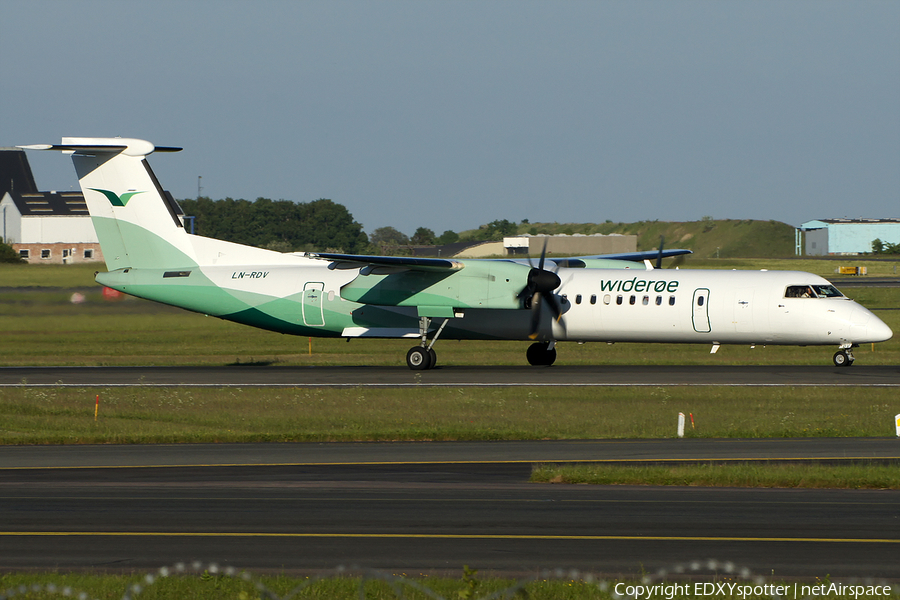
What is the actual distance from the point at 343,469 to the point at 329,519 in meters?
3.77

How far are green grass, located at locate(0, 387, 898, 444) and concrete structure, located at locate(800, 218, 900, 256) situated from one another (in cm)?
11174

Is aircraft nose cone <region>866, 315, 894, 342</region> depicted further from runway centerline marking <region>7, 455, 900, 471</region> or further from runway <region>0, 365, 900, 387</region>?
runway centerline marking <region>7, 455, 900, 471</region>

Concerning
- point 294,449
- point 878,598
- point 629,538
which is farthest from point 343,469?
point 878,598

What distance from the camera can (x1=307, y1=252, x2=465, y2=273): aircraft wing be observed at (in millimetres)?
28766

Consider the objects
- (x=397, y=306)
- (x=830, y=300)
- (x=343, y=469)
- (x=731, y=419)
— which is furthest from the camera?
(x=397, y=306)

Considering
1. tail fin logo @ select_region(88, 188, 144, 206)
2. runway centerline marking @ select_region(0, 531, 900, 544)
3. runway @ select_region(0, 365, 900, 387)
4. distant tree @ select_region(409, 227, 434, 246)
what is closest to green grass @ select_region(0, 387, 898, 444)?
runway @ select_region(0, 365, 900, 387)

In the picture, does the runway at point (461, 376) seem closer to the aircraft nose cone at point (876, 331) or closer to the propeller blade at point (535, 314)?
the aircraft nose cone at point (876, 331)

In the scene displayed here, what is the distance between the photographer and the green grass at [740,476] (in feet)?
44.8

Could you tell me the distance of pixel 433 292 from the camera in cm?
3097

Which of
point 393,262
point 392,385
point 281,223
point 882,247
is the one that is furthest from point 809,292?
point 882,247

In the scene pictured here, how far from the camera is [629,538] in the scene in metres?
10.6

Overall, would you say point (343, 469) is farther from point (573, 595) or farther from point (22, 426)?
point (22, 426)

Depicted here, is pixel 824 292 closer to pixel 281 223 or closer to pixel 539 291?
pixel 539 291

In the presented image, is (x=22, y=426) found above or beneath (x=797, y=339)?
beneath
